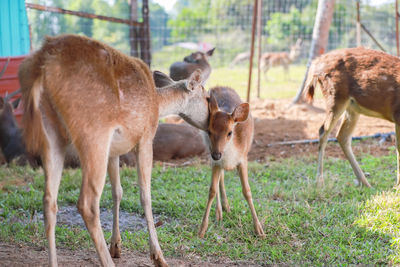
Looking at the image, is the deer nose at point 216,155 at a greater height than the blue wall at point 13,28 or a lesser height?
lesser

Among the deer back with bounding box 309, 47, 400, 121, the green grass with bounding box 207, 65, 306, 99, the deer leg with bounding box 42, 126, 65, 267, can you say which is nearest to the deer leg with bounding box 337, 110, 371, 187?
the deer back with bounding box 309, 47, 400, 121

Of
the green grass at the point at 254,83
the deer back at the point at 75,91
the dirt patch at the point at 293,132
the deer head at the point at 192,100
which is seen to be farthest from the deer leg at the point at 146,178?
the green grass at the point at 254,83

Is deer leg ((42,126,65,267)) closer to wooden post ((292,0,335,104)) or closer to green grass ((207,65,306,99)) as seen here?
wooden post ((292,0,335,104))

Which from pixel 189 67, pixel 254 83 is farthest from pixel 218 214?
pixel 254 83

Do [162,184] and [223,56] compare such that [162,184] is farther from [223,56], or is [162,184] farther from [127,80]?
[223,56]

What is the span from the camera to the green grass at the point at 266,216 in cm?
418

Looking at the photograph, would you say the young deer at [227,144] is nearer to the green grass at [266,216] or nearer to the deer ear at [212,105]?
the deer ear at [212,105]

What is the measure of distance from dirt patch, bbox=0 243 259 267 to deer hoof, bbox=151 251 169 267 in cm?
9

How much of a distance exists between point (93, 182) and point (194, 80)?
4.85ft

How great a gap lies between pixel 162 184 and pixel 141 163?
2.28m

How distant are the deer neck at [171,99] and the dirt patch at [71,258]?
3.95 feet

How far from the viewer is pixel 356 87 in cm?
609

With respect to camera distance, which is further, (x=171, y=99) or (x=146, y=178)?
(x=171, y=99)

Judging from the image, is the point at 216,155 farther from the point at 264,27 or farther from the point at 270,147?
the point at 264,27
